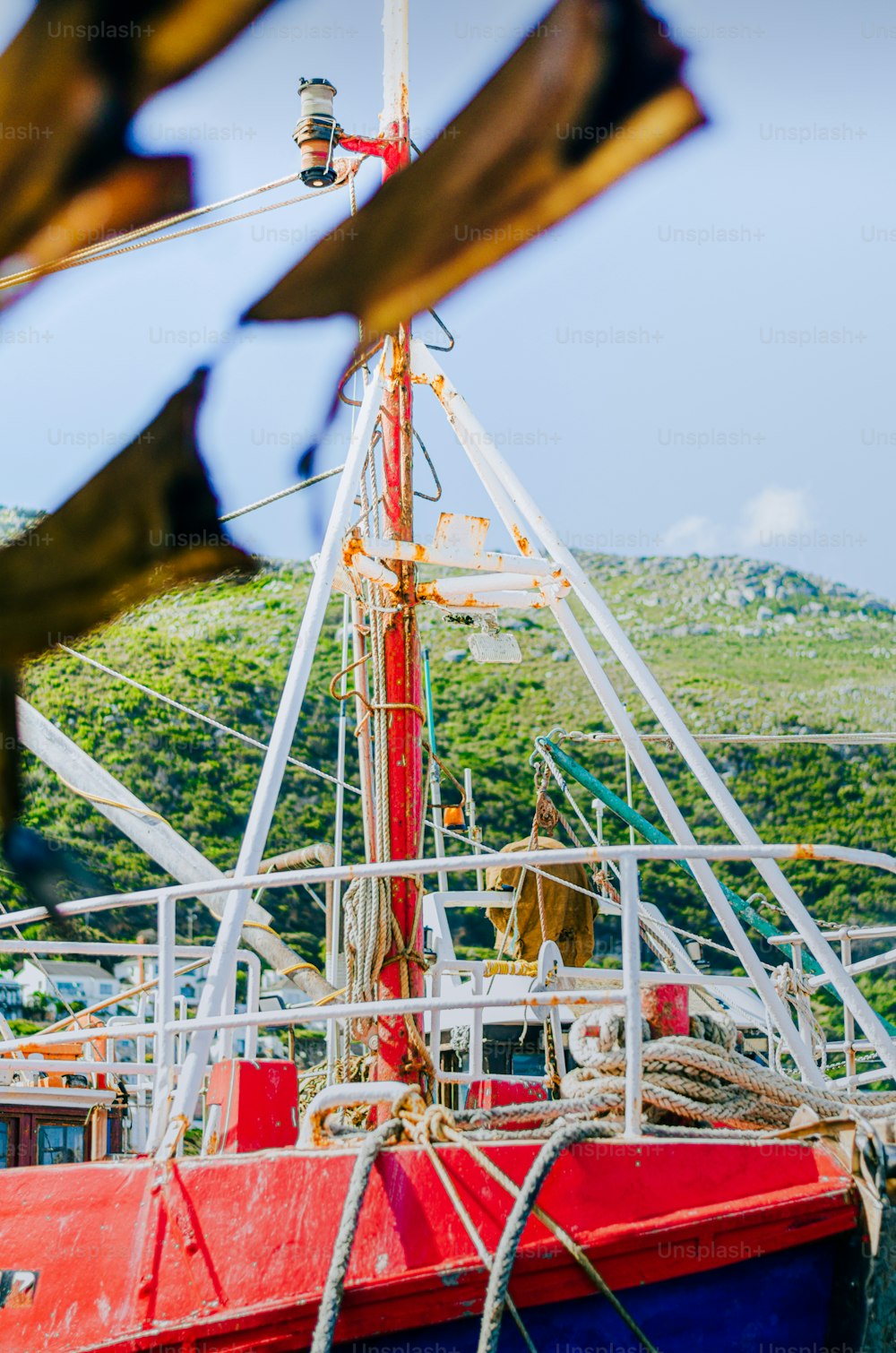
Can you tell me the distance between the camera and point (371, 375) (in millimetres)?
7109

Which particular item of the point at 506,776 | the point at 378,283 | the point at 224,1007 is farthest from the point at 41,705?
the point at 378,283

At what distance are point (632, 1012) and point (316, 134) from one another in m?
4.60

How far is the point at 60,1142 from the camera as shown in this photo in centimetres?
917

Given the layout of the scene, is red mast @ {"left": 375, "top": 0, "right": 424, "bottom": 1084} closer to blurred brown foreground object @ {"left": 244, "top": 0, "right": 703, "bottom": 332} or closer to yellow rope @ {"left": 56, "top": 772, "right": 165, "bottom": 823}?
yellow rope @ {"left": 56, "top": 772, "right": 165, "bottom": 823}

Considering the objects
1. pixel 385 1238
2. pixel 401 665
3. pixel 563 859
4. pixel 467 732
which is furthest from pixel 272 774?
pixel 467 732

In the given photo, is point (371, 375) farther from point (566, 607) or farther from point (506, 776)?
point (506, 776)

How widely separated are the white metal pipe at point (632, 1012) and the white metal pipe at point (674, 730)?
0.60 meters

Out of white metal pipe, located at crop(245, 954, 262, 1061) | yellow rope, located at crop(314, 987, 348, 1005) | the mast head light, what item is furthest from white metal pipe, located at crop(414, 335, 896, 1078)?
white metal pipe, located at crop(245, 954, 262, 1061)

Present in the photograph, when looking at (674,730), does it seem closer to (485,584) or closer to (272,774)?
(485,584)

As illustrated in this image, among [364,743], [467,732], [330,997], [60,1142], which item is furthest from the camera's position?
[467,732]

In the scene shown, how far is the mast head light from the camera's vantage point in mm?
6457

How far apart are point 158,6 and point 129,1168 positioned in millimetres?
4183

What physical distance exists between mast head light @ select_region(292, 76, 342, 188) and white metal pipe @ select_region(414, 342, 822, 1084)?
52.9 inches

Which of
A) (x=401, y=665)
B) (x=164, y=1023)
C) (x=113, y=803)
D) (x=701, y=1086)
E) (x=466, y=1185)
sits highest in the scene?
(x=401, y=665)
